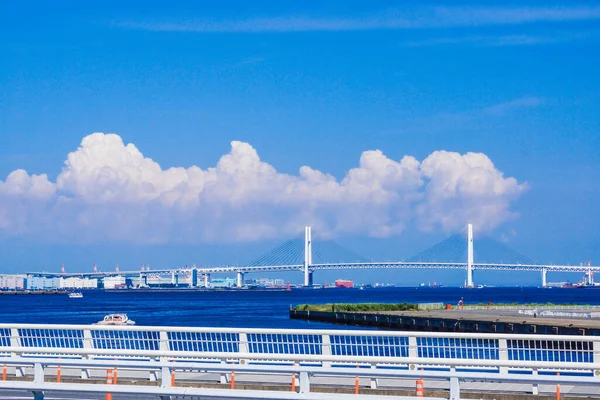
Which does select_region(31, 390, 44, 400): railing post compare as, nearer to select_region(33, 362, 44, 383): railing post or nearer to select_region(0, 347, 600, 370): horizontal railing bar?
select_region(33, 362, 44, 383): railing post

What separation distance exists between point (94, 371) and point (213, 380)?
9.65 feet

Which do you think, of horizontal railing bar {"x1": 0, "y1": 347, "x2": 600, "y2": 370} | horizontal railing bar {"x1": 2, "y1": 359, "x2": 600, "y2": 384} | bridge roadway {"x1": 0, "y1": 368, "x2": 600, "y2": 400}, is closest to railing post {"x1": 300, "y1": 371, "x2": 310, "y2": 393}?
horizontal railing bar {"x1": 2, "y1": 359, "x2": 600, "y2": 384}

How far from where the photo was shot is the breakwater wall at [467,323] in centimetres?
5104

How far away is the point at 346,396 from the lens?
40.7 feet

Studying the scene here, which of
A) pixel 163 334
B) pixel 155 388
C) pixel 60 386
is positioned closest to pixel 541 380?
pixel 155 388

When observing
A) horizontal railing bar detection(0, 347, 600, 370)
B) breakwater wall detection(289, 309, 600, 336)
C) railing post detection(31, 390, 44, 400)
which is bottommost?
railing post detection(31, 390, 44, 400)

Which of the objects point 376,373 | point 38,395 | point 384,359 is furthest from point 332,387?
point 38,395

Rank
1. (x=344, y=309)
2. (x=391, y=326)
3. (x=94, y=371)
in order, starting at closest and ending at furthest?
(x=94, y=371)
(x=391, y=326)
(x=344, y=309)

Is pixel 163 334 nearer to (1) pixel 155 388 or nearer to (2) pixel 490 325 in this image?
(1) pixel 155 388

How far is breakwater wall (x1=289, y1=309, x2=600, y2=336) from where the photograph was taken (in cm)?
5104

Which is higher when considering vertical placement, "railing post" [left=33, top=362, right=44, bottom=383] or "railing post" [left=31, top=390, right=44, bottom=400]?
"railing post" [left=33, top=362, right=44, bottom=383]

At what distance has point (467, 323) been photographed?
59.6m

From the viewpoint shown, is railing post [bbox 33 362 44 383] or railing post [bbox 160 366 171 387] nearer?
railing post [bbox 160 366 171 387]

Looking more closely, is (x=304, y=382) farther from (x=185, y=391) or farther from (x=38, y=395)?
(x=38, y=395)
